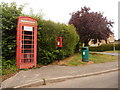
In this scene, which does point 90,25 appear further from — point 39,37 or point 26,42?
point 26,42

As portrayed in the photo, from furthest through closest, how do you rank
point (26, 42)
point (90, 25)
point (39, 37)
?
point (90, 25) → point (39, 37) → point (26, 42)

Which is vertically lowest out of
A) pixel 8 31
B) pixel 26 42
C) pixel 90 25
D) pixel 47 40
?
pixel 26 42

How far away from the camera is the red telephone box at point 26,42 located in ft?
18.6

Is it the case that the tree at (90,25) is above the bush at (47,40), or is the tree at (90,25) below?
above

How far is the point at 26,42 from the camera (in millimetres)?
6078

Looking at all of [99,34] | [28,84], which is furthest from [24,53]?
[99,34]

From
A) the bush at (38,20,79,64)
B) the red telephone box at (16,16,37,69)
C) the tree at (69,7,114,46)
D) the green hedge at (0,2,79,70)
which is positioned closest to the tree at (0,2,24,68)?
the green hedge at (0,2,79,70)

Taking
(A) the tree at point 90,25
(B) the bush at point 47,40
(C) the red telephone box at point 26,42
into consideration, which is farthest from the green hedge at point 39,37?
(A) the tree at point 90,25

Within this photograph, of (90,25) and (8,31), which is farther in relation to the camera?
(90,25)

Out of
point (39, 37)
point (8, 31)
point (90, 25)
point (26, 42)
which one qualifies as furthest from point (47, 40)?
point (90, 25)

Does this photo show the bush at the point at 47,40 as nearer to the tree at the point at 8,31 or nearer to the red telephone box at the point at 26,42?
the red telephone box at the point at 26,42

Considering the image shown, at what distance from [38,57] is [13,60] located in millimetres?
1719

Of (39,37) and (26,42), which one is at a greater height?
(39,37)

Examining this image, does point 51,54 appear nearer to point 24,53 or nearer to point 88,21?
point 24,53
